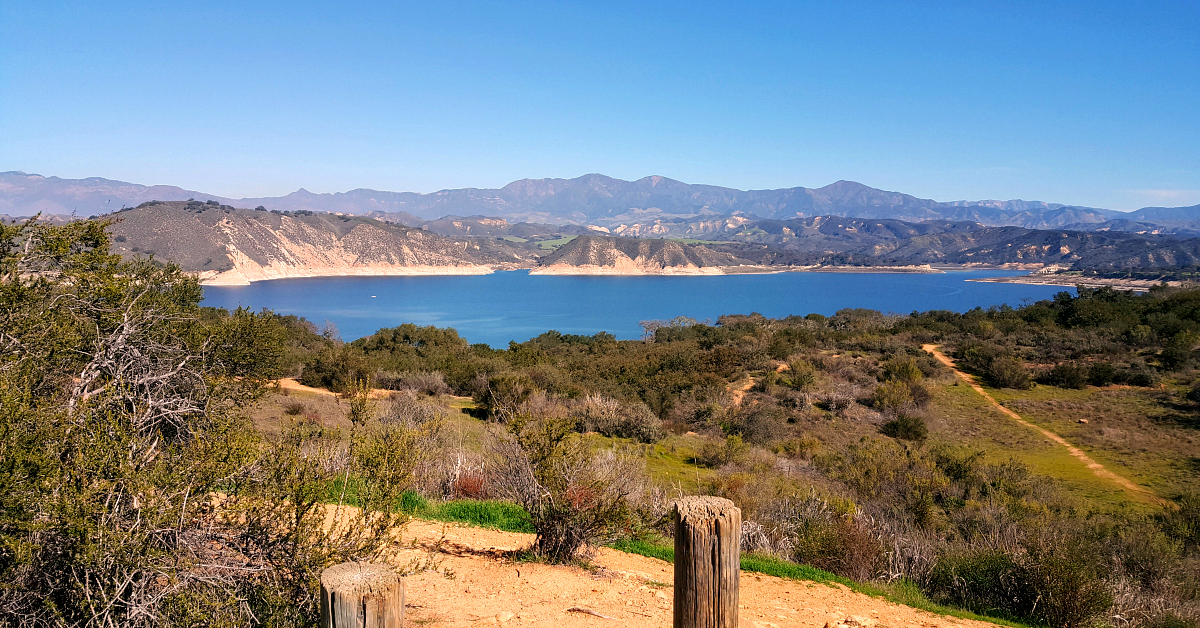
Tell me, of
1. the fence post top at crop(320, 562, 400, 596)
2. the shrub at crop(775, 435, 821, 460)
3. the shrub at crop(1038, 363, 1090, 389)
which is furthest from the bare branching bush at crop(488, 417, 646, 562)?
the shrub at crop(1038, 363, 1090, 389)

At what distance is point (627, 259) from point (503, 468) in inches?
5234

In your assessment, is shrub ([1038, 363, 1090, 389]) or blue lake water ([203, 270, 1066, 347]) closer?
shrub ([1038, 363, 1090, 389])

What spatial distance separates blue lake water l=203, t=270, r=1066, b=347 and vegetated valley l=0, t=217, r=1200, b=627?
40.5 metres

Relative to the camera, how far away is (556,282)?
119250 millimetres

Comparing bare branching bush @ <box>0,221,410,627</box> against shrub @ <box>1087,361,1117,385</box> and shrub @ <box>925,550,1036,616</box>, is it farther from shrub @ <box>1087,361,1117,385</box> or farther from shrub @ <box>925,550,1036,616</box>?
shrub @ <box>1087,361,1117,385</box>

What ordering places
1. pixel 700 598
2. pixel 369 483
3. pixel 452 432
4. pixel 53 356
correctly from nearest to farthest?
pixel 700 598 → pixel 369 483 → pixel 53 356 → pixel 452 432

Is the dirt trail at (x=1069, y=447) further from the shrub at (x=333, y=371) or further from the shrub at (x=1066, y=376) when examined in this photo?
the shrub at (x=333, y=371)

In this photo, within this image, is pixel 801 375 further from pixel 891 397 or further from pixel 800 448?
pixel 800 448

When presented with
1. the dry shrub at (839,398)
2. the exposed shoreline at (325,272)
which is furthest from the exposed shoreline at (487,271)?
the dry shrub at (839,398)

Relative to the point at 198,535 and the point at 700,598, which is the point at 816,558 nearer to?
the point at 700,598

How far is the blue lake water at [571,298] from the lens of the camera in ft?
217

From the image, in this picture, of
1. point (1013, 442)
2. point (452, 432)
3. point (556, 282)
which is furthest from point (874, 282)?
point (452, 432)

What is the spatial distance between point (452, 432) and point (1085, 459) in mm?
12771

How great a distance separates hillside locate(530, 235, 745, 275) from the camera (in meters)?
135
